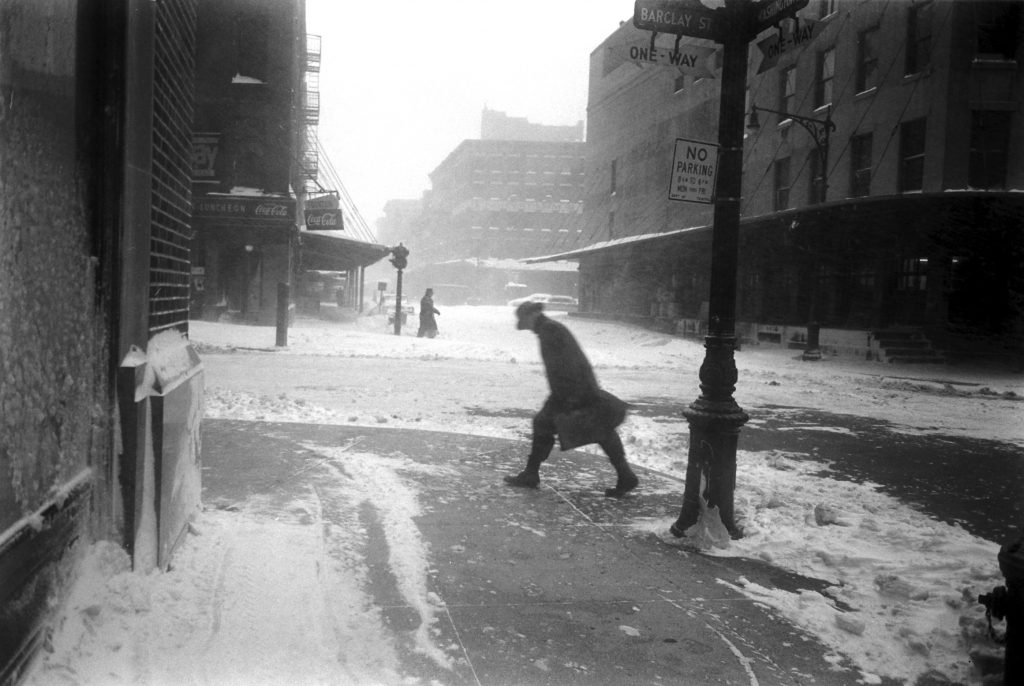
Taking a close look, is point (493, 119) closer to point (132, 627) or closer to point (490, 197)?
point (490, 197)

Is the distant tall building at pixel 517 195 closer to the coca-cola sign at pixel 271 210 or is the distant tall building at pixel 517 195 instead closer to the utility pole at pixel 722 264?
the coca-cola sign at pixel 271 210

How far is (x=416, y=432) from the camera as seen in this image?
8898 millimetres

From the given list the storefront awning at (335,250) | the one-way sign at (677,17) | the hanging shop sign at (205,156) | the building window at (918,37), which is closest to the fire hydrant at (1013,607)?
the one-way sign at (677,17)

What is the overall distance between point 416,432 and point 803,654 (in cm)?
584

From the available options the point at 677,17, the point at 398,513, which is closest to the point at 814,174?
the point at 677,17

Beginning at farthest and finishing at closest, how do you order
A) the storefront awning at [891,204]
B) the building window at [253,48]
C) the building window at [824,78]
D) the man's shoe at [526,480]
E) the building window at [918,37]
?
the building window at [253,48] → the building window at [824,78] → the building window at [918,37] → the storefront awning at [891,204] → the man's shoe at [526,480]

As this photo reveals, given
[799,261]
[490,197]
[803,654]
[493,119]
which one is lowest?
[803,654]

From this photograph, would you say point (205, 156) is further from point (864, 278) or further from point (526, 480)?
point (526, 480)

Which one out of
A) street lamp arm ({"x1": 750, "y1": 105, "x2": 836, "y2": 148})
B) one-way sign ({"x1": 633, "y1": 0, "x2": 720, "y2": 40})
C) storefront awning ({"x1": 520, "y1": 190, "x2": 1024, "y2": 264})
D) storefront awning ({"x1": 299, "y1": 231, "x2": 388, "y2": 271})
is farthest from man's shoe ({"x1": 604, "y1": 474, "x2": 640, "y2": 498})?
storefront awning ({"x1": 299, "y1": 231, "x2": 388, "y2": 271})

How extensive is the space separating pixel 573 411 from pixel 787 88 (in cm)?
2715

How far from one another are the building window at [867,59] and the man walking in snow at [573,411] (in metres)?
22.6

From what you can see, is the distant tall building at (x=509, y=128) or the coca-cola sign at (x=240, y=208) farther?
the distant tall building at (x=509, y=128)

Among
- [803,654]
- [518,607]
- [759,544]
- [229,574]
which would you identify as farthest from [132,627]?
[759,544]

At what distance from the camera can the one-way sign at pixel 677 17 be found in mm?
5297
